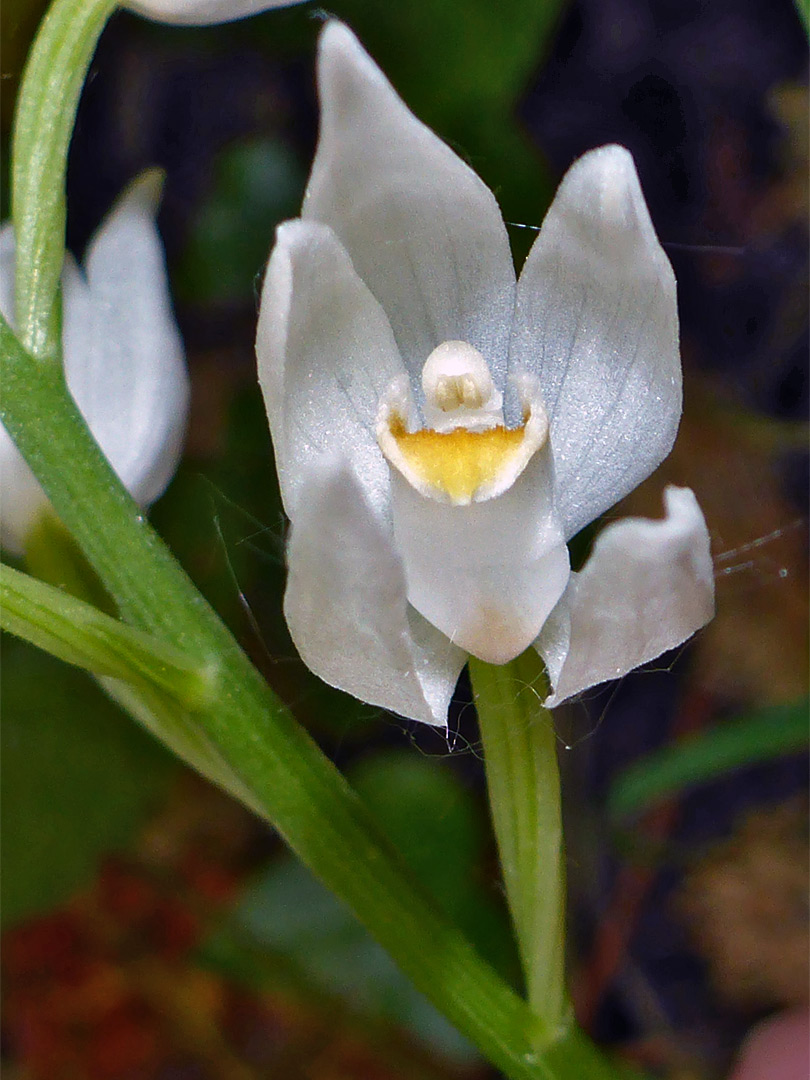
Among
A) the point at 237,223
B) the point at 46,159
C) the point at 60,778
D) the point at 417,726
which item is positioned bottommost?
the point at 417,726

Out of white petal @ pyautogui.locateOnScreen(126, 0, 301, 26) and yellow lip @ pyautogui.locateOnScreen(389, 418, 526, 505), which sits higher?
white petal @ pyautogui.locateOnScreen(126, 0, 301, 26)

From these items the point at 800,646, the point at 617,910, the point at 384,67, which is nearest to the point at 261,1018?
the point at 617,910

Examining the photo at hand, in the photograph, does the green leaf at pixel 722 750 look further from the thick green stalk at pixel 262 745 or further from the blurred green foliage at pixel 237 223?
the blurred green foliage at pixel 237 223

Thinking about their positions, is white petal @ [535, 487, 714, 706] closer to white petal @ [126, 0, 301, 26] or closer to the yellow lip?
the yellow lip

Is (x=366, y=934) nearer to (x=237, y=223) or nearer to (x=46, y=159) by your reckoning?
(x=237, y=223)

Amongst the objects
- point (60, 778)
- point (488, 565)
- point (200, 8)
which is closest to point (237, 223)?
point (60, 778)

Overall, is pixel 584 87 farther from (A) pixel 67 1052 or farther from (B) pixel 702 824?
(A) pixel 67 1052

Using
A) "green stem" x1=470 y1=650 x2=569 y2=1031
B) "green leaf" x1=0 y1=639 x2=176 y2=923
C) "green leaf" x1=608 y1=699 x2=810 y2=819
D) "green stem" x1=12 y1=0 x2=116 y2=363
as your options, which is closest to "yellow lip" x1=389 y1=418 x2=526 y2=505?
"green stem" x1=470 y1=650 x2=569 y2=1031
